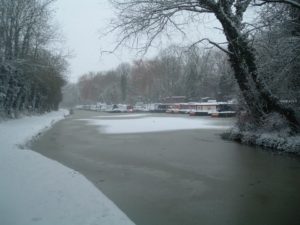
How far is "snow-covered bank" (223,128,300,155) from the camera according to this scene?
1582 centimetres

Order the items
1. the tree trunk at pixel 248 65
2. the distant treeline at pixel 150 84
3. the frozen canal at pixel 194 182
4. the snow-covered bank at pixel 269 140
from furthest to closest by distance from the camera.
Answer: the distant treeline at pixel 150 84
the tree trunk at pixel 248 65
the snow-covered bank at pixel 269 140
the frozen canal at pixel 194 182

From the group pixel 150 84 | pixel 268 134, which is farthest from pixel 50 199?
pixel 150 84

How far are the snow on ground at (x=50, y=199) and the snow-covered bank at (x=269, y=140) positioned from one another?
1032 cm

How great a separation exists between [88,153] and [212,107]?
146ft

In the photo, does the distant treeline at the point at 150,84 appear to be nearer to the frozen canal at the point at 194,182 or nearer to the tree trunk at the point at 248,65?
the tree trunk at the point at 248,65

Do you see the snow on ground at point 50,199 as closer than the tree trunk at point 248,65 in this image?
Yes

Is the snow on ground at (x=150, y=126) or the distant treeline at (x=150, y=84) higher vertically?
the distant treeline at (x=150, y=84)

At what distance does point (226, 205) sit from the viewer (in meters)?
7.65

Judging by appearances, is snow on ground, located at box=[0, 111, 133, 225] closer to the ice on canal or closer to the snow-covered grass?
the snow-covered grass

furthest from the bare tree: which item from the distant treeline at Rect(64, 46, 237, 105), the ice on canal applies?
the distant treeline at Rect(64, 46, 237, 105)

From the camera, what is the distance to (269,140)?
17.6m

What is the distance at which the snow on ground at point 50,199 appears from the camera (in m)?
6.03

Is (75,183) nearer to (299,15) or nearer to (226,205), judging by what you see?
(226,205)

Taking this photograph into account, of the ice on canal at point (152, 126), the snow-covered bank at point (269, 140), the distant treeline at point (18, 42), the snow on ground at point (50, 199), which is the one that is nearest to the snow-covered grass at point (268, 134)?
the snow-covered bank at point (269, 140)
